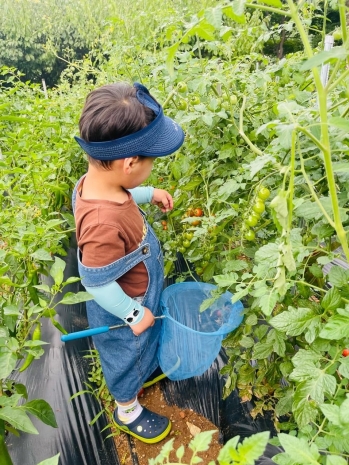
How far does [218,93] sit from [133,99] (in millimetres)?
284

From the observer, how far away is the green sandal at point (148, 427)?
1.49m

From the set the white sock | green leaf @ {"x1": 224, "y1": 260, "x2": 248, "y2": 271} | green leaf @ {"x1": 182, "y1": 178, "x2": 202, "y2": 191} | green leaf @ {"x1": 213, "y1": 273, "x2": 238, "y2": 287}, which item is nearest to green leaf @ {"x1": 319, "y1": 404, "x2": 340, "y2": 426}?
green leaf @ {"x1": 213, "y1": 273, "x2": 238, "y2": 287}

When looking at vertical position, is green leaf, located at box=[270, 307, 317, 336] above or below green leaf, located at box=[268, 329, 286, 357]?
above

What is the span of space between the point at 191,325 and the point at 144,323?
30 centimetres

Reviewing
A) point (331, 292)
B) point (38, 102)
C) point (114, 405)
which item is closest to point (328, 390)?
point (331, 292)

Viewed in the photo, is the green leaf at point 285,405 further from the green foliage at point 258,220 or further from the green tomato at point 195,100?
the green tomato at point 195,100

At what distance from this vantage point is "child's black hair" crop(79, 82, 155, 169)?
106 centimetres

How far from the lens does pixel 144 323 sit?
1.29 metres

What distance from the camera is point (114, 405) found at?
5.46ft

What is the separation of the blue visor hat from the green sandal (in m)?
1.03

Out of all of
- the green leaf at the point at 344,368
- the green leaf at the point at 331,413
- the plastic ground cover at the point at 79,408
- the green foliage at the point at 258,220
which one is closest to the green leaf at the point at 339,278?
the green foliage at the point at 258,220

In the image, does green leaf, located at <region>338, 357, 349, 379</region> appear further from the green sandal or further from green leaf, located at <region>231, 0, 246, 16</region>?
the green sandal

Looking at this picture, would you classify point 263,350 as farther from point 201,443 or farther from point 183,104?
point 183,104

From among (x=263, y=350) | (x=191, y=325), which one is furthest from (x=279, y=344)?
(x=191, y=325)
